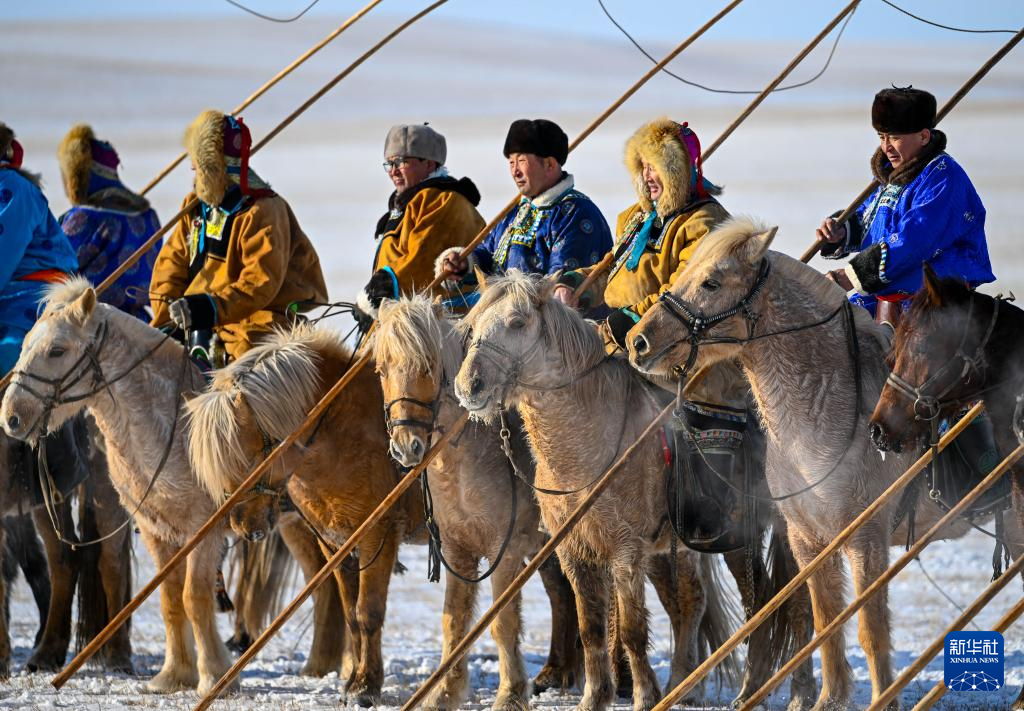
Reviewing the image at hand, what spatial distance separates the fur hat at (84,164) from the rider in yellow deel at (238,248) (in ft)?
5.16

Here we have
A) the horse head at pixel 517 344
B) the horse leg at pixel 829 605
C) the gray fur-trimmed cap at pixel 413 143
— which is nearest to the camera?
the horse leg at pixel 829 605

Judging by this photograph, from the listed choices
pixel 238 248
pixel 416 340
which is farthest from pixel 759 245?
pixel 238 248

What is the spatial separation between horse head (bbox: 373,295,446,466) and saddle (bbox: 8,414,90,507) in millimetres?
2853

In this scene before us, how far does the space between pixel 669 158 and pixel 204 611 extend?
3494 mm

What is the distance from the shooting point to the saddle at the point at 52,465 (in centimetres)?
933

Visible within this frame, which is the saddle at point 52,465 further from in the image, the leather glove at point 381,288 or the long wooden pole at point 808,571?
the long wooden pole at point 808,571

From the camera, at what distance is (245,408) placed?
26.4 feet

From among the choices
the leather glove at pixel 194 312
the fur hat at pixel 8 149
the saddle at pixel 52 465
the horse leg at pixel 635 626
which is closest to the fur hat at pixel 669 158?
the horse leg at pixel 635 626

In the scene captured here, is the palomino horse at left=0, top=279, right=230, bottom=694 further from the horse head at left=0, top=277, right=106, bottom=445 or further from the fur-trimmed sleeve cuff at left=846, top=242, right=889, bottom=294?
the fur-trimmed sleeve cuff at left=846, top=242, right=889, bottom=294

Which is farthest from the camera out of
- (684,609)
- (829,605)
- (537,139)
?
(537,139)

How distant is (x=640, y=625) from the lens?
23.9 feet

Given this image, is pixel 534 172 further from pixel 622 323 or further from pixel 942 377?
pixel 942 377

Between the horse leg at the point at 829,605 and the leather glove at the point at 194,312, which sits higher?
the leather glove at the point at 194,312

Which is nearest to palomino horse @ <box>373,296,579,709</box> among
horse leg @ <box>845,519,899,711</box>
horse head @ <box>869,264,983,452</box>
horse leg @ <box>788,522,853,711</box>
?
horse leg @ <box>788,522,853,711</box>
